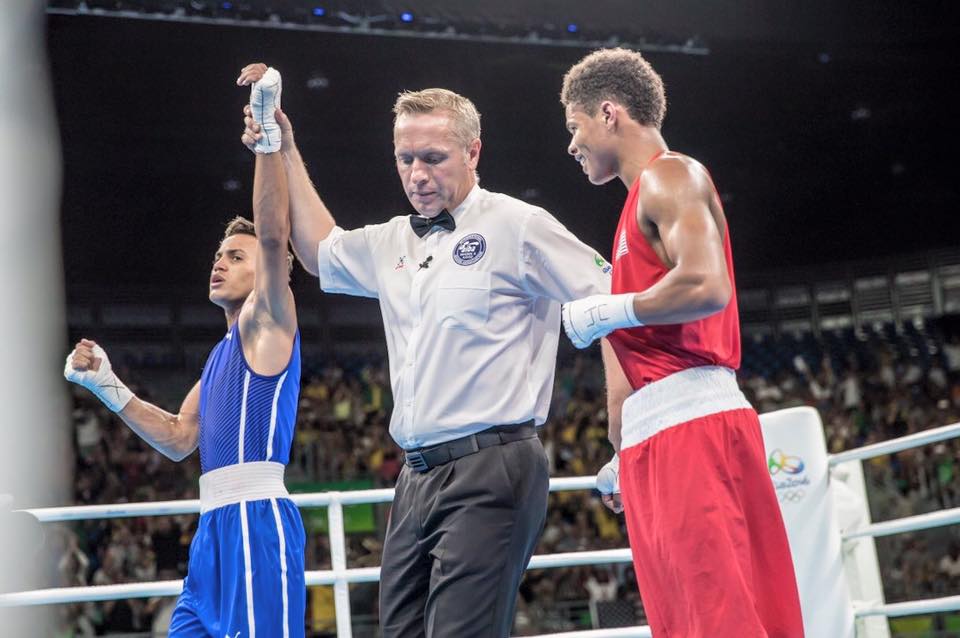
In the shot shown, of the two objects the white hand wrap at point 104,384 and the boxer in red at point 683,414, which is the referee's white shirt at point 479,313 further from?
the white hand wrap at point 104,384

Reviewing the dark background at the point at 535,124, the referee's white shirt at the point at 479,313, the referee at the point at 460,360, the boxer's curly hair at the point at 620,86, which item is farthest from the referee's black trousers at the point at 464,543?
the dark background at the point at 535,124

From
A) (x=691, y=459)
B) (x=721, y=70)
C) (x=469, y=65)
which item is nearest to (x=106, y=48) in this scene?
(x=469, y=65)

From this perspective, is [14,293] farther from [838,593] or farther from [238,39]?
[238,39]

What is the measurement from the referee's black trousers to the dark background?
8.30 meters

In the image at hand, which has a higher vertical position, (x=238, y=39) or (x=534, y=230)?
(x=238, y=39)

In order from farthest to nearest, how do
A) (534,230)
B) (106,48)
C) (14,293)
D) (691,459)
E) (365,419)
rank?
1. (365,419)
2. (106,48)
3. (534,230)
4. (691,459)
5. (14,293)

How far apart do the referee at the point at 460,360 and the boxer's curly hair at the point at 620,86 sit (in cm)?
36

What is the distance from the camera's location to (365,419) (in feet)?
41.8

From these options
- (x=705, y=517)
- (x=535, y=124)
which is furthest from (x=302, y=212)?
(x=535, y=124)

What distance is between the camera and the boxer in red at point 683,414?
86.1 inches

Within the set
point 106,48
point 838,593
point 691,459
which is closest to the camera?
point 691,459

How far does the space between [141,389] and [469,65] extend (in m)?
5.15

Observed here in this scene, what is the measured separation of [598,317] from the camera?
226 centimetres

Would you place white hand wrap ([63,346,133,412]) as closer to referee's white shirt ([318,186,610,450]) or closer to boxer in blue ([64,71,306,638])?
boxer in blue ([64,71,306,638])
